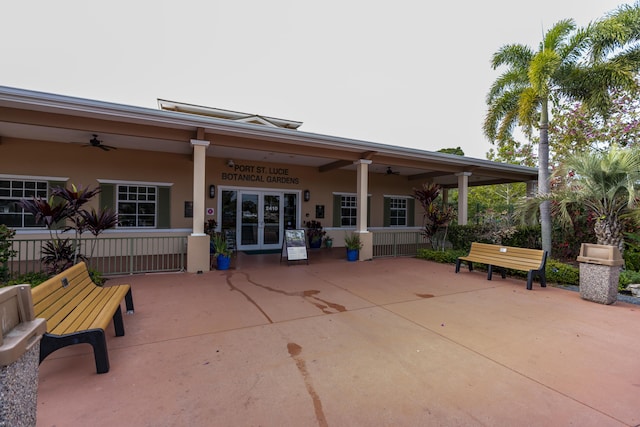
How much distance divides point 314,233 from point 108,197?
6.63 metres

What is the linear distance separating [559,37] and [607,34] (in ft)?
3.19

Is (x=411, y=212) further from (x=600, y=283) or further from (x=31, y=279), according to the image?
(x=31, y=279)

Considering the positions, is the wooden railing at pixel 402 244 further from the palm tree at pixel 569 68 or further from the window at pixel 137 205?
the window at pixel 137 205

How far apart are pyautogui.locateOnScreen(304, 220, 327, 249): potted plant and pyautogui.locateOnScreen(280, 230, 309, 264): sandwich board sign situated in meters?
2.68

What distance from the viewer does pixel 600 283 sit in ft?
16.4

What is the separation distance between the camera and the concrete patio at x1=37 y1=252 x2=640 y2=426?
7.24 ft

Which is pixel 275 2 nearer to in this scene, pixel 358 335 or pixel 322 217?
pixel 322 217

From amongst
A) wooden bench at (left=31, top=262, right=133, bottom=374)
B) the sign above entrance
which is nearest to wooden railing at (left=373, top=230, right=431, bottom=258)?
the sign above entrance

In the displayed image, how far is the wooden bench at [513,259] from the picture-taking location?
5941mm

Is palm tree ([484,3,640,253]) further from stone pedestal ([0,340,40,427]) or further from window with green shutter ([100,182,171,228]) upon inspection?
window with green shutter ([100,182,171,228])

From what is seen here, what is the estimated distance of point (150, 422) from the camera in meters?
2.07

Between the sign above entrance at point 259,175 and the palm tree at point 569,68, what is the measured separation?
7479 millimetres

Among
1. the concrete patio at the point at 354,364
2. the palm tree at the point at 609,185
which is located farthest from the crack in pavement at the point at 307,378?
the palm tree at the point at 609,185

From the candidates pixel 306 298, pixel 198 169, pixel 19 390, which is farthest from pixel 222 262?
pixel 19 390
